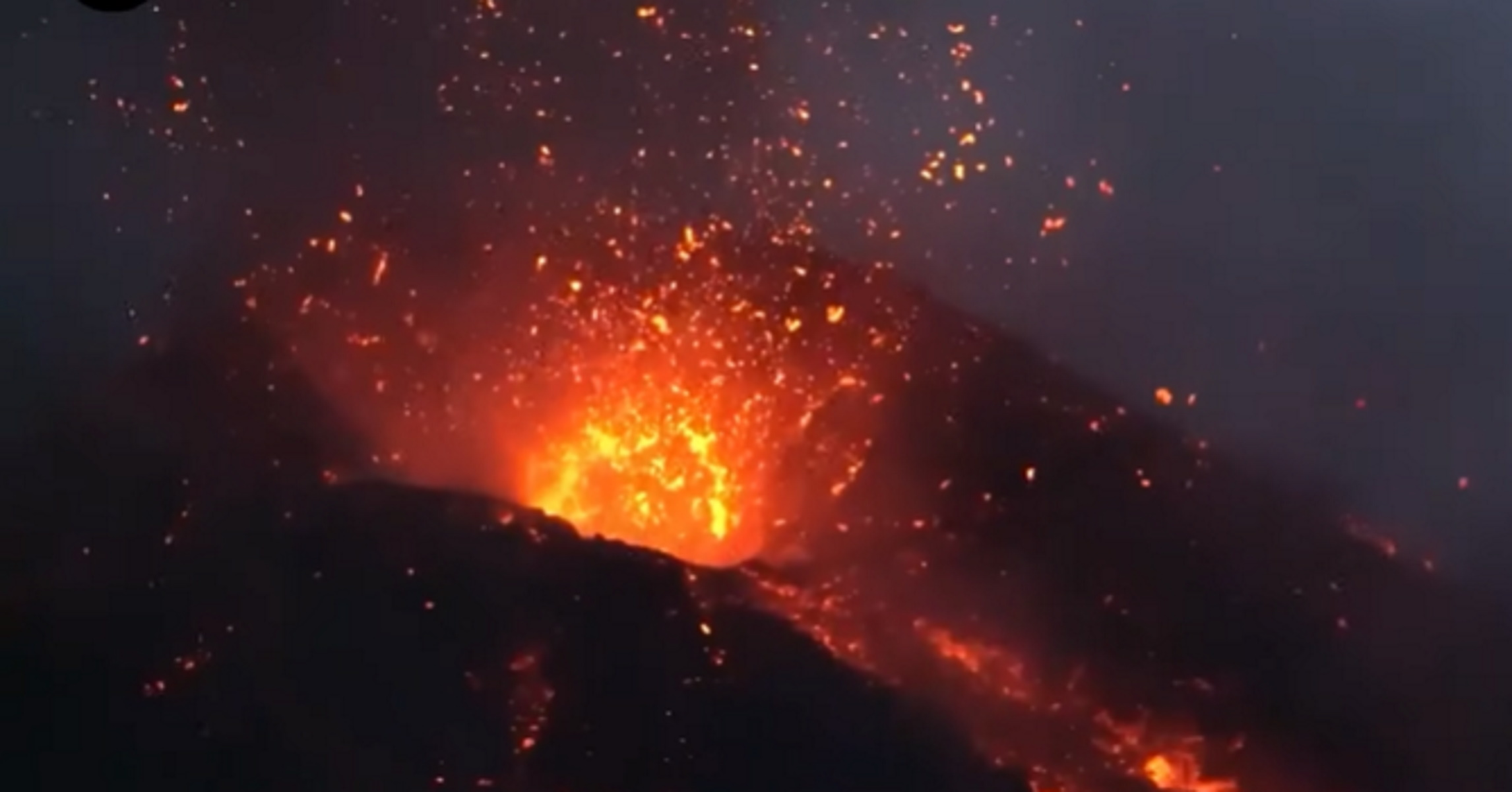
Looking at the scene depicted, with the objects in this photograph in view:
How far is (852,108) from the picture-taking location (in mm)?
4254

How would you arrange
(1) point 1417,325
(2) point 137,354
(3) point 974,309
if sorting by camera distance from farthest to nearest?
1. (1) point 1417,325
2. (3) point 974,309
3. (2) point 137,354

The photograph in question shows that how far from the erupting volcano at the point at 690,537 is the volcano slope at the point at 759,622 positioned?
11mm

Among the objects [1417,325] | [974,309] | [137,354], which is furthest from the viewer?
[1417,325]

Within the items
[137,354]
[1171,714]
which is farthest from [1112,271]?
[137,354]

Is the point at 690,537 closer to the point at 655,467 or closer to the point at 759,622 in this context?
the point at 655,467

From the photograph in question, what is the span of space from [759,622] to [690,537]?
0.40 meters

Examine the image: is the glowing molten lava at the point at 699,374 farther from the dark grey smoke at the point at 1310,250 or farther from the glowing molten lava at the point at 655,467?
the dark grey smoke at the point at 1310,250

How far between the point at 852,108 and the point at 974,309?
65cm

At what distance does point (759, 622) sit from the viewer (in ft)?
14.9

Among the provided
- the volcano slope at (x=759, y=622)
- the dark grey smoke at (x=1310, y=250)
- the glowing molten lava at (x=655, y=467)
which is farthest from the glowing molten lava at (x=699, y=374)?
the dark grey smoke at (x=1310, y=250)

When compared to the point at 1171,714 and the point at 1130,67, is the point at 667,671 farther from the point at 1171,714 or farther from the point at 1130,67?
the point at 1130,67

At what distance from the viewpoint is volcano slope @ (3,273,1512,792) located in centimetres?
394

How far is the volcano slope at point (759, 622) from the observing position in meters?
3.94

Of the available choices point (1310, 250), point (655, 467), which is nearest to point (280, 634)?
point (655, 467)
